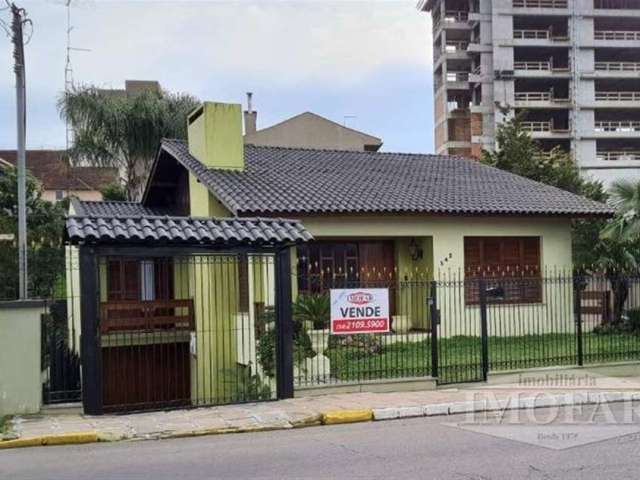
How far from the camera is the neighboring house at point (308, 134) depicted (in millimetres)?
44000

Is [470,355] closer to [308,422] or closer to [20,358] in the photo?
[308,422]

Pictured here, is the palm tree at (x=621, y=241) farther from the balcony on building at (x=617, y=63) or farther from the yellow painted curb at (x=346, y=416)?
the balcony on building at (x=617, y=63)

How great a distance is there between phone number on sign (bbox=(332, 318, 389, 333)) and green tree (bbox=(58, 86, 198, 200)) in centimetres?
2105

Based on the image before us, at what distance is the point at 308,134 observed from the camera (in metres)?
45.1

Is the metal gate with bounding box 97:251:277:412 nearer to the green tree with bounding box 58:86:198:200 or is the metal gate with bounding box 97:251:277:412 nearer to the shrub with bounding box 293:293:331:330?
the shrub with bounding box 293:293:331:330

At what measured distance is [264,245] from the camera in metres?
11.5

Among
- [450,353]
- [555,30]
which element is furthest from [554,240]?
[555,30]

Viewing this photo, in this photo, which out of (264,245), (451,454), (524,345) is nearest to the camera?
(451,454)

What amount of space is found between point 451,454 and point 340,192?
12.8 metres

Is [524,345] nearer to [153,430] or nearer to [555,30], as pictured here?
[153,430]

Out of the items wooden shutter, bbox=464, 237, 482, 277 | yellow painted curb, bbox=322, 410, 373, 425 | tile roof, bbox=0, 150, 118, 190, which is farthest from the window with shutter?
tile roof, bbox=0, 150, 118, 190

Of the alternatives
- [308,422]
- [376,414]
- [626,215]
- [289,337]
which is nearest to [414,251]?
→ [626,215]

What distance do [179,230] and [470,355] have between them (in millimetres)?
6507

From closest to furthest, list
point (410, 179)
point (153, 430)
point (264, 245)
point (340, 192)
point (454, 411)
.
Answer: point (153, 430), point (454, 411), point (264, 245), point (340, 192), point (410, 179)
